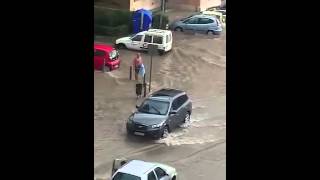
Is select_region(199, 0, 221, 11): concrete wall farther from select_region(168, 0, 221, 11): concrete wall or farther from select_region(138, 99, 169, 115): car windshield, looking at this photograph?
select_region(138, 99, 169, 115): car windshield

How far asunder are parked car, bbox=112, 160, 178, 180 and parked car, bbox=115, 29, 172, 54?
5949 millimetres

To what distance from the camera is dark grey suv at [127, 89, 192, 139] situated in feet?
34.0

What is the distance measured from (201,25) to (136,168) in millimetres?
9027

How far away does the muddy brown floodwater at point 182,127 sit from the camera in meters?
9.71

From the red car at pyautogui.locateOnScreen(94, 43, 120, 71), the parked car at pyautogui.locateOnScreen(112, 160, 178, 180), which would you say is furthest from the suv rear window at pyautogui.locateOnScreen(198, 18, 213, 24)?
the parked car at pyautogui.locateOnScreen(112, 160, 178, 180)

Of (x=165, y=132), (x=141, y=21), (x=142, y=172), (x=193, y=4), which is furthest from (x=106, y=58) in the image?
(x=142, y=172)

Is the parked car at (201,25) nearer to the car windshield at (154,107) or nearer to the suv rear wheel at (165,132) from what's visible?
the car windshield at (154,107)

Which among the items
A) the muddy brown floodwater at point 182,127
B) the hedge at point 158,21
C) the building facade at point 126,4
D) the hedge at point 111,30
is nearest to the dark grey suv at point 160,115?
the muddy brown floodwater at point 182,127

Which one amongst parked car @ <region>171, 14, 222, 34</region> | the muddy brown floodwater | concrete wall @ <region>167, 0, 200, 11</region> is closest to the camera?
the muddy brown floodwater

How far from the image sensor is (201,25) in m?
16.8

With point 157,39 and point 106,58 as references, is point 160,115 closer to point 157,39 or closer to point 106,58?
point 106,58

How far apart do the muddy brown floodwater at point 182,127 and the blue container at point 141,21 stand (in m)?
0.97
